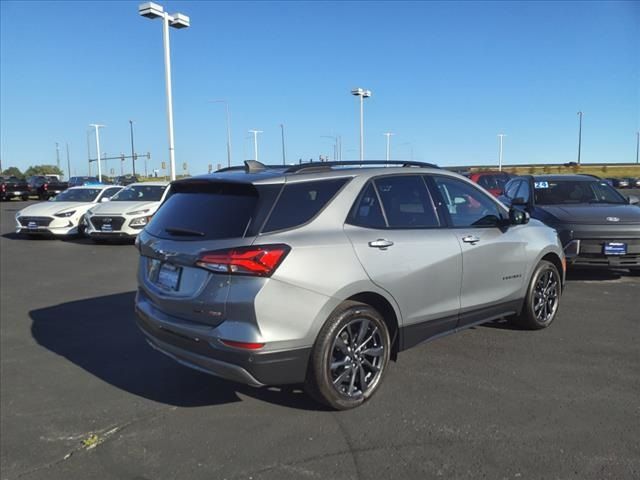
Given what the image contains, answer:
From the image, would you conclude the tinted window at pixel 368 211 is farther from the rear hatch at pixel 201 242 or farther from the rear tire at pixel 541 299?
the rear tire at pixel 541 299

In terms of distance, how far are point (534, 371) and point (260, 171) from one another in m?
2.82

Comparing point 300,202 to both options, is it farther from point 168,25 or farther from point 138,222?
point 168,25

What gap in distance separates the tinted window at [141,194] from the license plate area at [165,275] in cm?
1088

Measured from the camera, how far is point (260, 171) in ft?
13.3

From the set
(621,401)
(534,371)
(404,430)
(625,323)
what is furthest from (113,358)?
(625,323)

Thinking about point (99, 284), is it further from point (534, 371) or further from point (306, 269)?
point (534, 371)

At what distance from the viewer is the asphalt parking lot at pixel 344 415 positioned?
10.1 feet

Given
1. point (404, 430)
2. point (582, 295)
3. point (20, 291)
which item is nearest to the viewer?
point (404, 430)

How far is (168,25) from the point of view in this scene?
20.2 m

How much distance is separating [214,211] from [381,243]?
122 cm

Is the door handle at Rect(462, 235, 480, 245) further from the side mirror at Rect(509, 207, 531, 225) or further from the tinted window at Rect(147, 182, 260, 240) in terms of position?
the tinted window at Rect(147, 182, 260, 240)

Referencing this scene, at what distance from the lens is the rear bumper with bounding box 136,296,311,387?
129 inches

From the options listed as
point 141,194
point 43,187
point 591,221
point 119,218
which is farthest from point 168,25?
point 43,187

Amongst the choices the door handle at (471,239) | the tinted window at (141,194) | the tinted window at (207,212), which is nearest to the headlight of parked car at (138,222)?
the tinted window at (141,194)
